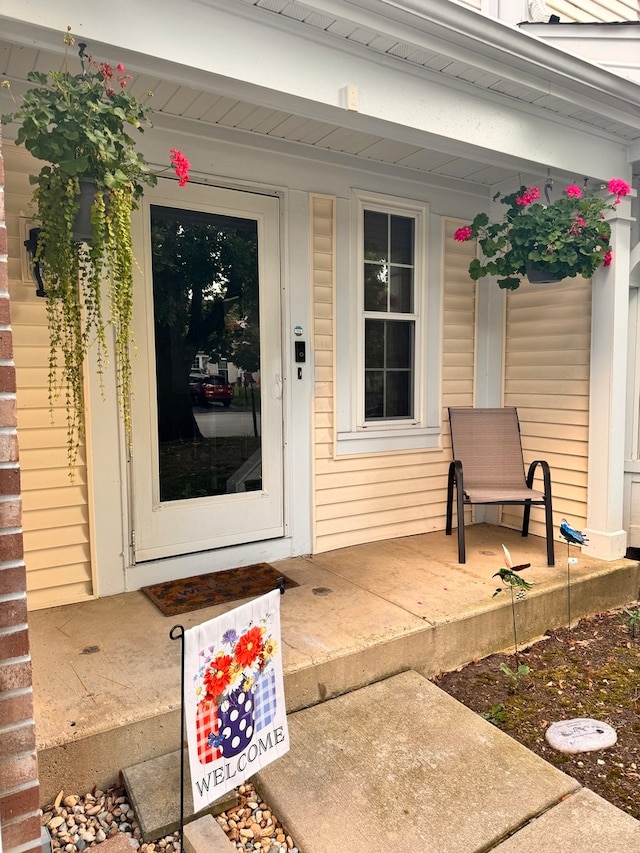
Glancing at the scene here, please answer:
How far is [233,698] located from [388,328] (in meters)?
2.68

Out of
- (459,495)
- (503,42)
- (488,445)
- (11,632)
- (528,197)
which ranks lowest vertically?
(459,495)

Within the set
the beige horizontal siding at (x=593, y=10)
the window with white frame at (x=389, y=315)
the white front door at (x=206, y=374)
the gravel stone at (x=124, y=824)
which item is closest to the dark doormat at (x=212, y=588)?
the white front door at (x=206, y=374)

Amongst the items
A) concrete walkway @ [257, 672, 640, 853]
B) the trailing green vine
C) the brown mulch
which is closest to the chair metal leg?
the brown mulch

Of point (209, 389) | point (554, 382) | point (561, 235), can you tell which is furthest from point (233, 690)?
point (554, 382)

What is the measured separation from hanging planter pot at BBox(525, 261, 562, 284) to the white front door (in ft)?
4.66

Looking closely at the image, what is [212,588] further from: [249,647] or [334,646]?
[249,647]

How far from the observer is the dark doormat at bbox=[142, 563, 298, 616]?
9.10 feet

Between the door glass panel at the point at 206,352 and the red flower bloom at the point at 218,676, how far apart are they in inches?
63.9

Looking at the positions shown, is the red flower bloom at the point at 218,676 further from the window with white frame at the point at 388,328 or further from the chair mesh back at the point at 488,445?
the chair mesh back at the point at 488,445

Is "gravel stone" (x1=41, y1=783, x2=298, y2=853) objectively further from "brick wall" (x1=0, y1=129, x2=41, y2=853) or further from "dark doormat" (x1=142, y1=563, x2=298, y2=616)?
"dark doormat" (x1=142, y1=563, x2=298, y2=616)

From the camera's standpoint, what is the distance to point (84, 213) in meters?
2.12

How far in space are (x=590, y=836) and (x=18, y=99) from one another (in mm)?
3417

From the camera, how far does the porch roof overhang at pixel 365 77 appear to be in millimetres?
2008

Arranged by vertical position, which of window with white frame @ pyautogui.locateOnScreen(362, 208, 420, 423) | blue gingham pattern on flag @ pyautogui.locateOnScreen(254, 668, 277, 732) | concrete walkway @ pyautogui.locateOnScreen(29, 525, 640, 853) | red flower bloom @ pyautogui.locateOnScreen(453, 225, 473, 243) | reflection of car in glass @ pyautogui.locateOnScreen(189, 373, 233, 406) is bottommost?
A: concrete walkway @ pyautogui.locateOnScreen(29, 525, 640, 853)
